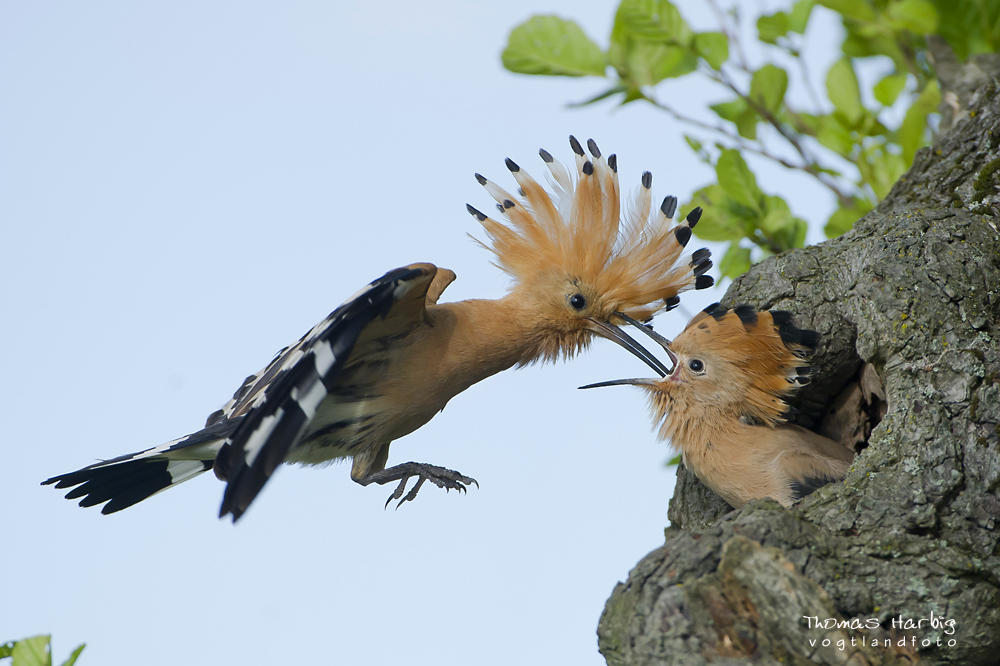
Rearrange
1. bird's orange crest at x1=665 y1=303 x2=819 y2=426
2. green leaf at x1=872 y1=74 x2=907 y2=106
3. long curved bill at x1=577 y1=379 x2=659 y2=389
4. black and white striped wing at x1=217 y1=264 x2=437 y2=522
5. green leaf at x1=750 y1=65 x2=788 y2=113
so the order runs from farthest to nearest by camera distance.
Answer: green leaf at x1=872 y1=74 x2=907 y2=106, green leaf at x1=750 y1=65 x2=788 y2=113, long curved bill at x1=577 y1=379 x2=659 y2=389, bird's orange crest at x1=665 y1=303 x2=819 y2=426, black and white striped wing at x1=217 y1=264 x2=437 y2=522

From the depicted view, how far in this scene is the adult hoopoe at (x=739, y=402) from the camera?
257 centimetres

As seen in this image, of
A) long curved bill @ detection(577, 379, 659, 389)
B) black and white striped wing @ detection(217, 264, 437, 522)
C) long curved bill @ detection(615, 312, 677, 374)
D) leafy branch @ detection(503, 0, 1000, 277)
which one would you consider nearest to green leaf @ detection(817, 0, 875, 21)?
leafy branch @ detection(503, 0, 1000, 277)

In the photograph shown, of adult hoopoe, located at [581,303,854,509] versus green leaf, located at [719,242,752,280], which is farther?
green leaf, located at [719,242,752,280]

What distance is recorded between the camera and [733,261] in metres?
3.30

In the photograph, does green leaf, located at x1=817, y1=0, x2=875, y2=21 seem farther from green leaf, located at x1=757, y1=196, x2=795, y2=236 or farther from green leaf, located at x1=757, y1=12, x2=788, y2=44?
green leaf, located at x1=757, y1=196, x2=795, y2=236

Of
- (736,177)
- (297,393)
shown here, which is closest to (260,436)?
(297,393)

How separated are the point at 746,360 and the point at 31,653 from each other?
225cm

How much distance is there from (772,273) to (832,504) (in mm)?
991

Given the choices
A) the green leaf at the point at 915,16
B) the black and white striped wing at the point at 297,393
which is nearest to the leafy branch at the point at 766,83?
the green leaf at the point at 915,16

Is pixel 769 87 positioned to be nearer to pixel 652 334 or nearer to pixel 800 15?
pixel 800 15

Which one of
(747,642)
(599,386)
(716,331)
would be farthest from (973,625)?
(599,386)

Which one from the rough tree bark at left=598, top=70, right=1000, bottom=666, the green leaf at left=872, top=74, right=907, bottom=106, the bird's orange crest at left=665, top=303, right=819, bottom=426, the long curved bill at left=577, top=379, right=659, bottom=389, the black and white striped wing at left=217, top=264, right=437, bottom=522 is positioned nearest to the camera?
the rough tree bark at left=598, top=70, right=1000, bottom=666

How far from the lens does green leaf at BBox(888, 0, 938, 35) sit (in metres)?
3.06

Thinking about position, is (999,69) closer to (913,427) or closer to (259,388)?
(913,427)
